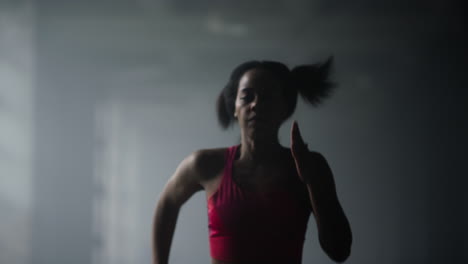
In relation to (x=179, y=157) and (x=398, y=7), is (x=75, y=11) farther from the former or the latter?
(x=398, y=7)

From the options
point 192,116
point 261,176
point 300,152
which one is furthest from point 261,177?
point 192,116

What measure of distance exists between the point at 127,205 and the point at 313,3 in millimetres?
665

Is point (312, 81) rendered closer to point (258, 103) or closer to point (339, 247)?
point (258, 103)

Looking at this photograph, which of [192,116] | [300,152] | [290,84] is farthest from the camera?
[192,116]

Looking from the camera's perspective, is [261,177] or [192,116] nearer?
[261,177]

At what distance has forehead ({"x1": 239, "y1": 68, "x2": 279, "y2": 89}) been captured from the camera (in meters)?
0.61

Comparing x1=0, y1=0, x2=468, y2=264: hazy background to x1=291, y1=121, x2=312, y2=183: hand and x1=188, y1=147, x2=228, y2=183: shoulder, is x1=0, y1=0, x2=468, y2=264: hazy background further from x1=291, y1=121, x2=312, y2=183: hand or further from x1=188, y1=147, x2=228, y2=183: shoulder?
x1=291, y1=121, x2=312, y2=183: hand

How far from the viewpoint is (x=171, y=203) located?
66 centimetres

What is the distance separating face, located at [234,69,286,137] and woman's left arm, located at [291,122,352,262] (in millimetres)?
93

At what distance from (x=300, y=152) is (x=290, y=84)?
162 millimetres

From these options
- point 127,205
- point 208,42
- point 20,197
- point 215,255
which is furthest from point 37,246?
point 208,42

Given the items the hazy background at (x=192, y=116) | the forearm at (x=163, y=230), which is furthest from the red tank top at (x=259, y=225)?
the hazy background at (x=192, y=116)

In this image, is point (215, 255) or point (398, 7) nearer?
point (215, 255)

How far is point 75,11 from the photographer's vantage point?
2.98 feet
